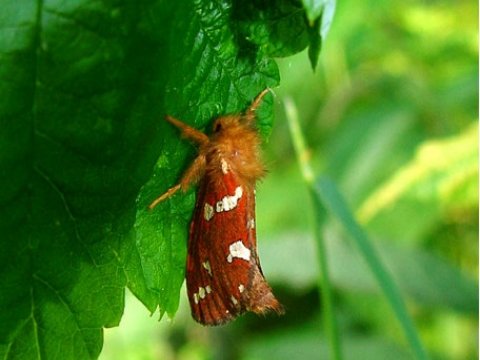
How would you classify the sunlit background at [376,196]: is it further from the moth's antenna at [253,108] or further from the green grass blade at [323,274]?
the moth's antenna at [253,108]

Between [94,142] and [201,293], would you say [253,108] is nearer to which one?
[94,142]

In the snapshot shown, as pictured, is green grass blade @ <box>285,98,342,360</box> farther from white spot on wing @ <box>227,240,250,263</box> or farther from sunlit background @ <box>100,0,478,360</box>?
sunlit background @ <box>100,0,478,360</box>

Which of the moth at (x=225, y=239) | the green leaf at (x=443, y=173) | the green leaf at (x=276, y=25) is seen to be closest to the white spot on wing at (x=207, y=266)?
the moth at (x=225, y=239)

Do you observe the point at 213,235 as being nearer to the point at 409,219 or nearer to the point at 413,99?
→ the point at 409,219

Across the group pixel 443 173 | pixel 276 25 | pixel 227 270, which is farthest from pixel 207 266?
pixel 443 173

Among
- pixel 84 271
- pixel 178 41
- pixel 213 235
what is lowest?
pixel 213 235

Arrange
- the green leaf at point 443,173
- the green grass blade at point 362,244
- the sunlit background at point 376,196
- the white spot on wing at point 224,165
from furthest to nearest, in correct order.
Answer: the sunlit background at point 376,196, the green leaf at point 443,173, the green grass blade at point 362,244, the white spot on wing at point 224,165

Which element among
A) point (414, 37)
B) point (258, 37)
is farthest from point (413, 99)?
point (258, 37)
